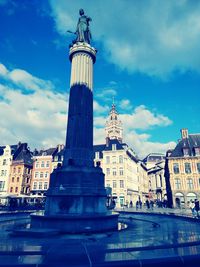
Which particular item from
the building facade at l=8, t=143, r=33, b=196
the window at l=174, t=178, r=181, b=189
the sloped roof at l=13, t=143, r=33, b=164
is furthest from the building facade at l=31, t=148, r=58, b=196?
the window at l=174, t=178, r=181, b=189

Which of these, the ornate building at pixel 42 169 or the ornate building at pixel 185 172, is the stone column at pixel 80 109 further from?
the ornate building at pixel 42 169

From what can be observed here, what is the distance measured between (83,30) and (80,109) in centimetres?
703

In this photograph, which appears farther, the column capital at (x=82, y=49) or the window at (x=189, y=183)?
the window at (x=189, y=183)

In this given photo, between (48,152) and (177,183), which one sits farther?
(48,152)

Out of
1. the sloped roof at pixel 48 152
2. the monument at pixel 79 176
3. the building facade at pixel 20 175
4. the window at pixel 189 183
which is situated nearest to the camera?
the monument at pixel 79 176

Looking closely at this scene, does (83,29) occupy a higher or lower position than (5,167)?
higher

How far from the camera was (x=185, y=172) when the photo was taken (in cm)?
4194

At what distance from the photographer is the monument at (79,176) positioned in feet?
34.2

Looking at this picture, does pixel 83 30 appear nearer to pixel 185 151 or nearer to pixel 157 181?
pixel 185 151

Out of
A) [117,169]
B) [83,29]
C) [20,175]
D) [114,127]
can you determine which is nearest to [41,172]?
[20,175]

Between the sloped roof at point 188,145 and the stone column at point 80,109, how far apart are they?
3339 cm

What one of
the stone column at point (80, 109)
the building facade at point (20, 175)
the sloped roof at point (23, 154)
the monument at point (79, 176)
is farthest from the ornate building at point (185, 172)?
the sloped roof at point (23, 154)

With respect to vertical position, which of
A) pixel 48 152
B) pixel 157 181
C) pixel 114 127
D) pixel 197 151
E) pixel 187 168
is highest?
pixel 114 127

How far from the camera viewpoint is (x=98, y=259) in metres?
5.01
